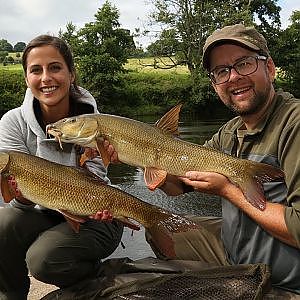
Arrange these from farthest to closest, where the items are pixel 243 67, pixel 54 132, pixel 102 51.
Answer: pixel 102 51, pixel 54 132, pixel 243 67

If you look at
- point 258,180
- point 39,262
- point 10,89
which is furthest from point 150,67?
point 258,180

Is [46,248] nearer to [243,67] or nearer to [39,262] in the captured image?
[39,262]

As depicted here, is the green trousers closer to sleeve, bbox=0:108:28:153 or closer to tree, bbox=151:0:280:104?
sleeve, bbox=0:108:28:153

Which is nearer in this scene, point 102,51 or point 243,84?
point 243,84

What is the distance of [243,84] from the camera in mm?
3055

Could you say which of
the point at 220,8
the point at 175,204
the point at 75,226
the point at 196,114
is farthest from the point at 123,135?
the point at 220,8

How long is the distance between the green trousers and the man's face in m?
1.19

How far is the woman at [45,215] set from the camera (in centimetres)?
311

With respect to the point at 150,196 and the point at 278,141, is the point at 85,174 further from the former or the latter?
the point at 150,196

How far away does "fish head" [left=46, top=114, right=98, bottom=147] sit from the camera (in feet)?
10.3

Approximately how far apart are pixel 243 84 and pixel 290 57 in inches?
1466

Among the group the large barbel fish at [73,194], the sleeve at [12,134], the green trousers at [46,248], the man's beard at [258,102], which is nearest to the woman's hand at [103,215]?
the large barbel fish at [73,194]

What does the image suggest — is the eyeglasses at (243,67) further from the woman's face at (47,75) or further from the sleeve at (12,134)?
the sleeve at (12,134)

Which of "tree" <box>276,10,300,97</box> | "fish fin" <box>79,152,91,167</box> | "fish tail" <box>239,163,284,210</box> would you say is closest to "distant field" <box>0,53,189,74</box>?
"tree" <box>276,10,300,97</box>
